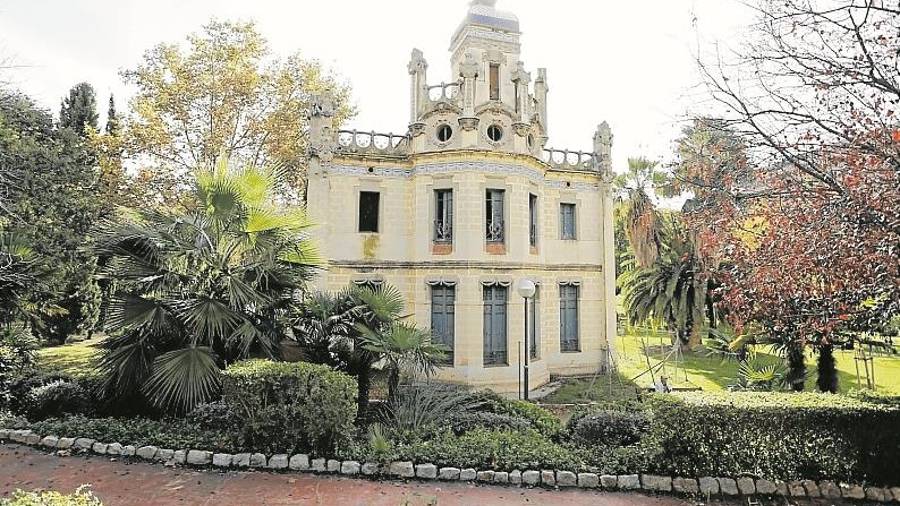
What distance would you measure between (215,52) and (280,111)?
121 inches

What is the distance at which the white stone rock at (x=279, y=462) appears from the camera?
7.29 metres

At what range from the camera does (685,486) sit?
6961 mm

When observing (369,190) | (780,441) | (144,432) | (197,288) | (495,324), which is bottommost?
(144,432)

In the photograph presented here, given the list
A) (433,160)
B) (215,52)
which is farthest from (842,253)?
(215,52)

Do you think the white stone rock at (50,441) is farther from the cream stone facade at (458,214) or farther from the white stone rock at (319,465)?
the cream stone facade at (458,214)

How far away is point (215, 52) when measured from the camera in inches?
776

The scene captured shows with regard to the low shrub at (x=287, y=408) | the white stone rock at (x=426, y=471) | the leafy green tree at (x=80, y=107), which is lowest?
the white stone rock at (x=426, y=471)

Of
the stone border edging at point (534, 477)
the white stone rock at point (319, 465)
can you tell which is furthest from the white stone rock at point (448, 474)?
the white stone rock at point (319, 465)

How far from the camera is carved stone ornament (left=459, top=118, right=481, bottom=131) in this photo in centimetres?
1453

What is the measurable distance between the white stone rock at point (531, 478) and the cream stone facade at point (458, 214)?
7.18 m

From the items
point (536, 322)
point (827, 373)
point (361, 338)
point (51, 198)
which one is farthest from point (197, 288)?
point (51, 198)

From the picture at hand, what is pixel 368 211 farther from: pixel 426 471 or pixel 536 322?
pixel 426 471

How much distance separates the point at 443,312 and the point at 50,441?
9.12m

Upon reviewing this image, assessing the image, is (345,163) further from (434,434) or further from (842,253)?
(842,253)
